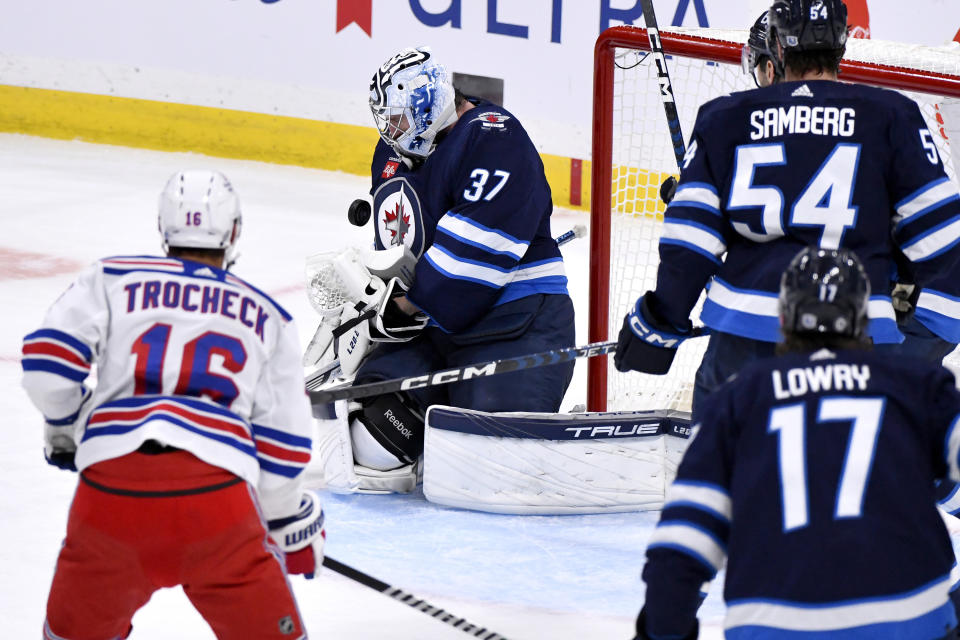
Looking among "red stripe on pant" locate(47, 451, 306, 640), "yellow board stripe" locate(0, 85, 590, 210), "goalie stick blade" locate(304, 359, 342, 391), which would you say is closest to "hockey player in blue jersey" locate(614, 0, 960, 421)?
"red stripe on pant" locate(47, 451, 306, 640)

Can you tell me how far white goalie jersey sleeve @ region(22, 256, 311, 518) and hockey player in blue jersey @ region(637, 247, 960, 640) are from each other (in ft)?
2.02

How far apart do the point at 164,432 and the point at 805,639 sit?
0.83 metres

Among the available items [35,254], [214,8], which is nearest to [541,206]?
[35,254]

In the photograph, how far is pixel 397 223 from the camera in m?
3.32

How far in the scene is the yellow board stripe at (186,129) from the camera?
6.27m

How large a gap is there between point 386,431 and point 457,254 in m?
0.44

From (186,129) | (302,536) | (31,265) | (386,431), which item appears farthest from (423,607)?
(186,129)

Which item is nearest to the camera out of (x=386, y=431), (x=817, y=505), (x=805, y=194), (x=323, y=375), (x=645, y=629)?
(x=817, y=505)

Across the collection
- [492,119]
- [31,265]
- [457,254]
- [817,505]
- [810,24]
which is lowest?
[31,265]

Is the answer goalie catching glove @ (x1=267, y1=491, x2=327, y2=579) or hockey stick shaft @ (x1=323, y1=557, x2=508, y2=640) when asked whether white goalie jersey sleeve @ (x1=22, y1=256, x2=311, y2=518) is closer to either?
goalie catching glove @ (x1=267, y1=491, x2=327, y2=579)

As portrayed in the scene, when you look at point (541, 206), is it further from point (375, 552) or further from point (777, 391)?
point (777, 391)

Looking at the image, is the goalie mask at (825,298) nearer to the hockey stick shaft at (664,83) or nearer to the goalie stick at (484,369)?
the goalie stick at (484,369)

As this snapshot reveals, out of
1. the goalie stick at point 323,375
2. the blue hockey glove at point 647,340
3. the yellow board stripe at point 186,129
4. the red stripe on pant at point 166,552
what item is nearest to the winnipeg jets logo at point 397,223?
the goalie stick at point 323,375

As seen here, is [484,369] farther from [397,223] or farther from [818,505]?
[818,505]
